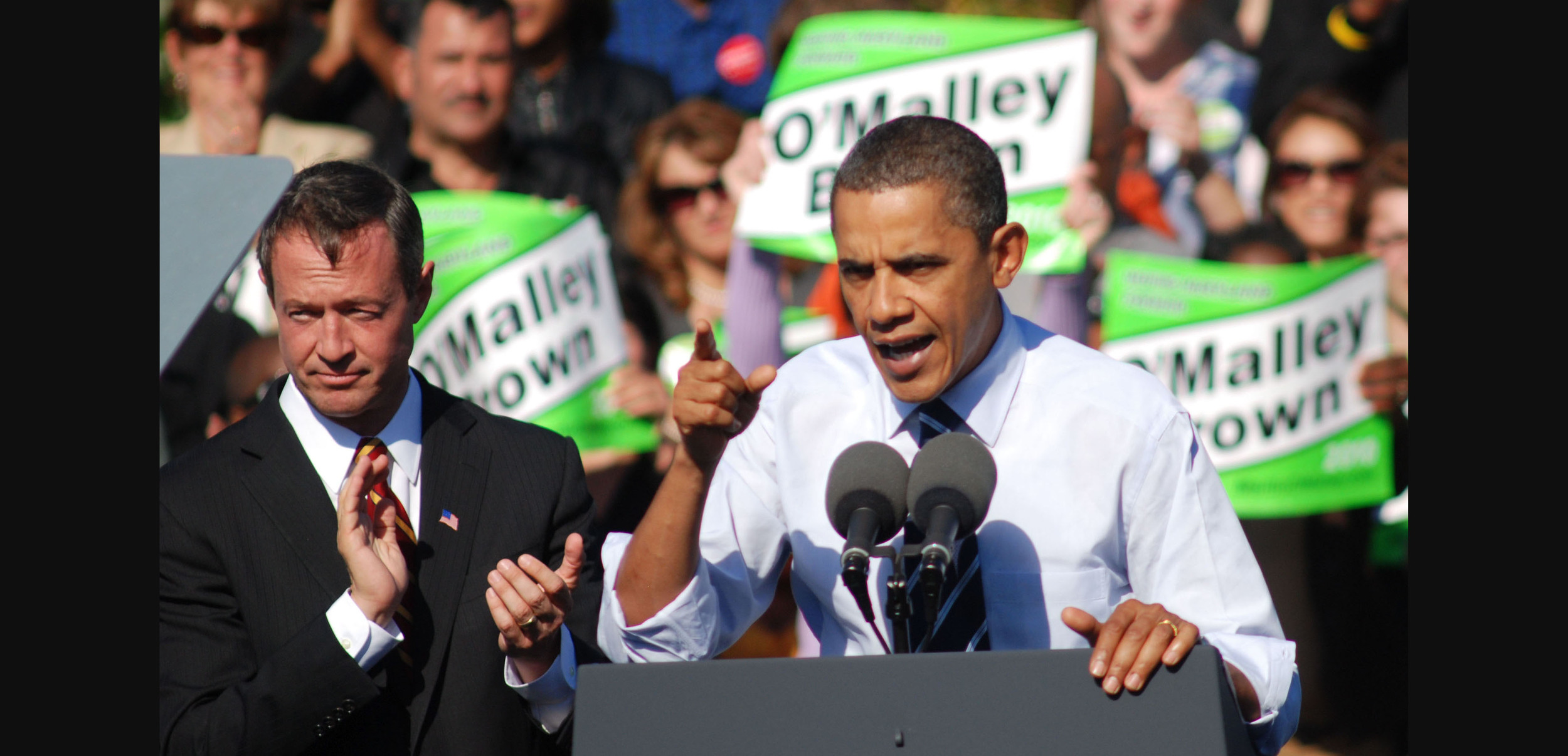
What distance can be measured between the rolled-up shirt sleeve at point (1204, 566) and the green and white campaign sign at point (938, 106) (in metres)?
2.96

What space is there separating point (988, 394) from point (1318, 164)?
3.56 meters

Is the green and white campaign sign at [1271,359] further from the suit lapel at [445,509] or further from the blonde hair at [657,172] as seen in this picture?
the suit lapel at [445,509]

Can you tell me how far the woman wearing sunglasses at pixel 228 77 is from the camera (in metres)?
6.15

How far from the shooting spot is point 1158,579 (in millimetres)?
2428

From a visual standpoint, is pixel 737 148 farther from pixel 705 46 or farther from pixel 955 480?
A: pixel 955 480

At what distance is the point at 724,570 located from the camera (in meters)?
2.64

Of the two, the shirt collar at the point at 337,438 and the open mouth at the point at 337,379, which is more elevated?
the open mouth at the point at 337,379

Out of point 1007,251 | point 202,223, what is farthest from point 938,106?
point 202,223

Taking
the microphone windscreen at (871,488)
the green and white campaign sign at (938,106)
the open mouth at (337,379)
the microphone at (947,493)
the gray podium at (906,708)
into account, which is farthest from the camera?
the green and white campaign sign at (938,106)

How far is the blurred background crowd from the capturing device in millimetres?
5535

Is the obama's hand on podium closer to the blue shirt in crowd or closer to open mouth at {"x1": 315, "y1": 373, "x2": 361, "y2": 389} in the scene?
open mouth at {"x1": 315, "y1": 373, "x2": 361, "y2": 389}

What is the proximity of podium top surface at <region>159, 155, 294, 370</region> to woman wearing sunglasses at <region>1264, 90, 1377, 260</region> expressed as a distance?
415 centimetres

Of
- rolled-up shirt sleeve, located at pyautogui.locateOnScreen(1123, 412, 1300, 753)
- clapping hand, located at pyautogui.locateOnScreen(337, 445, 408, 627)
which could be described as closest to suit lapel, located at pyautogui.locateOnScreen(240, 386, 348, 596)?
clapping hand, located at pyautogui.locateOnScreen(337, 445, 408, 627)

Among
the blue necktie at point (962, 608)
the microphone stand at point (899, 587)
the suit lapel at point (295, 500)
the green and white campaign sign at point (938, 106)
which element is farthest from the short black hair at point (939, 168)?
the green and white campaign sign at point (938, 106)
